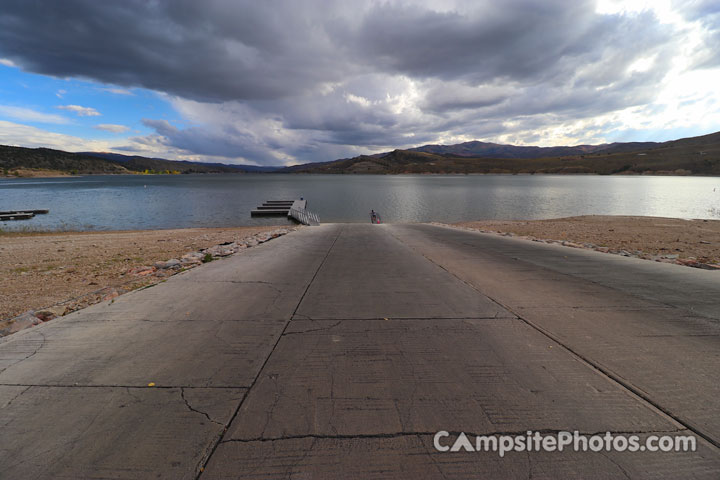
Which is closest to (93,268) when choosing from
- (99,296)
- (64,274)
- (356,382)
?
(64,274)

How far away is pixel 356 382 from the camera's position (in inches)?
111

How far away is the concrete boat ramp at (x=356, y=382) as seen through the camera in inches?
80.0

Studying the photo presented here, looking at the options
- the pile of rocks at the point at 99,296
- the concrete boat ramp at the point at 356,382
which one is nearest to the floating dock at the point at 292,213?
the pile of rocks at the point at 99,296

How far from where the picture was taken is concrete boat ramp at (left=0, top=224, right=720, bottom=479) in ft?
6.66

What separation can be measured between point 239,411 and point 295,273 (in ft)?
14.7

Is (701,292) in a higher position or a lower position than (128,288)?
higher

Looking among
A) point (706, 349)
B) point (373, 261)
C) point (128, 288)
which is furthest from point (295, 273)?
point (706, 349)

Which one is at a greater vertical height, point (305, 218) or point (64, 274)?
point (305, 218)

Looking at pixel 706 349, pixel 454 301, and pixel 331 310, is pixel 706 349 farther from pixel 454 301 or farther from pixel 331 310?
pixel 331 310

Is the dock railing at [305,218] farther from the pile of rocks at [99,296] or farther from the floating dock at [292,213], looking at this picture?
the pile of rocks at [99,296]

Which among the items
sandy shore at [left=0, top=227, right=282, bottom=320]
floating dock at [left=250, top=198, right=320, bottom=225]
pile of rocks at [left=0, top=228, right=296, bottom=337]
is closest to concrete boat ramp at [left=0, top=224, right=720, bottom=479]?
pile of rocks at [left=0, top=228, right=296, bottom=337]

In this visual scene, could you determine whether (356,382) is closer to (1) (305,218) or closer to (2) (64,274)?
(2) (64,274)

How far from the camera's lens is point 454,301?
4949 millimetres

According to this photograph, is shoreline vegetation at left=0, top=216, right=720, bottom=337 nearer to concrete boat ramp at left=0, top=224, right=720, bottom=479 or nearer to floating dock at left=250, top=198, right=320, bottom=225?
concrete boat ramp at left=0, top=224, right=720, bottom=479
